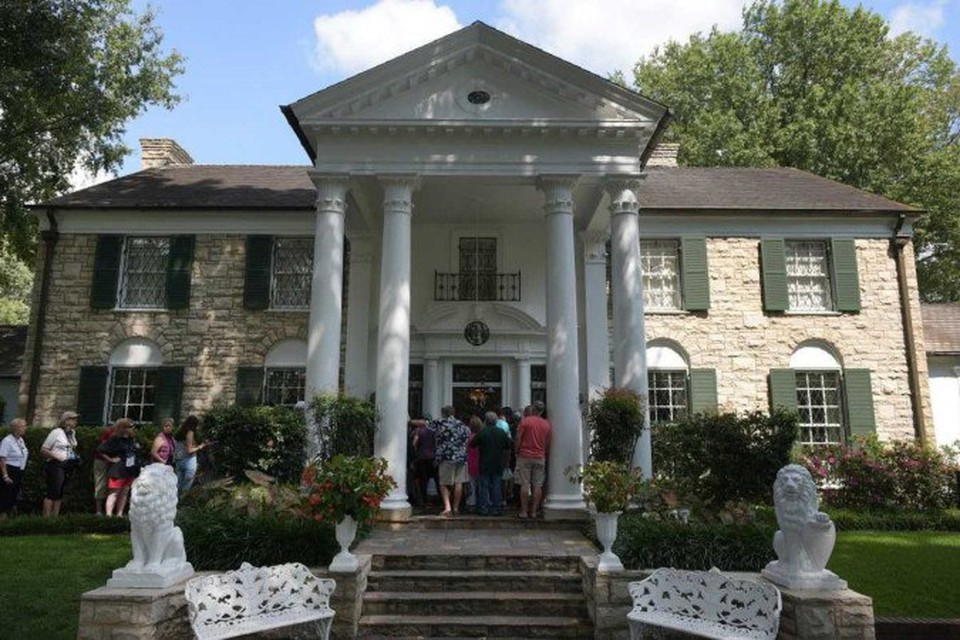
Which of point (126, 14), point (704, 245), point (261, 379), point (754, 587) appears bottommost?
point (754, 587)

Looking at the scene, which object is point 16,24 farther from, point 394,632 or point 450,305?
point 394,632

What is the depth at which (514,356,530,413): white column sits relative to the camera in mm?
14141

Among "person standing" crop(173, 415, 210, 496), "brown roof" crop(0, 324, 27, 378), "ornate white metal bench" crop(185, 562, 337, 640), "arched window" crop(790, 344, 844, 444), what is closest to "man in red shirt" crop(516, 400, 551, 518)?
"ornate white metal bench" crop(185, 562, 337, 640)

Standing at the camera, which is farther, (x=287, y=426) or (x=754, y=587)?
(x=287, y=426)

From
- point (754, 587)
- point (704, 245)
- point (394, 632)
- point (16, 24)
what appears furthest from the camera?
point (704, 245)

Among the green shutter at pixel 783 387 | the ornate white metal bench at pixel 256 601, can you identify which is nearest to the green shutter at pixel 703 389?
the green shutter at pixel 783 387

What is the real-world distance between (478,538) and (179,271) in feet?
33.8

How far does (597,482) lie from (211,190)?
13621 millimetres

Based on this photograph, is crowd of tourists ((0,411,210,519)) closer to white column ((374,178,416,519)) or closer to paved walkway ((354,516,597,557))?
white column ((374,178,416,519))

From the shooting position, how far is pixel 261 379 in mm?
14750

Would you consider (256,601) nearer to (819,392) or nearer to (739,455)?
(739,455)

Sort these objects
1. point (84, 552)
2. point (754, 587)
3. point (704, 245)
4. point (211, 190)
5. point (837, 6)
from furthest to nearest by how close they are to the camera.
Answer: point (837, 6) → point (211, 190) → point (704, 245) → point (84, 552) → point (754, 587)

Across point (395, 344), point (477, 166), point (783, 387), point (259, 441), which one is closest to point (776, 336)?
point (783, 387)

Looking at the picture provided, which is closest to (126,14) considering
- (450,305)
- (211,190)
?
(211,190)
